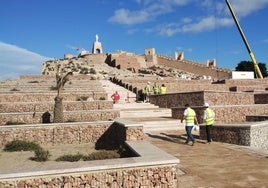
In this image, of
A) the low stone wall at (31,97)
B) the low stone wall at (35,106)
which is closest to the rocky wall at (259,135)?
the low stone wall at (35,106)

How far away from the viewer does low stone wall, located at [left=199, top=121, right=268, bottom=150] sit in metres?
12.3

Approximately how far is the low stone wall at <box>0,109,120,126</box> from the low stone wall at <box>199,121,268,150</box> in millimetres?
6091

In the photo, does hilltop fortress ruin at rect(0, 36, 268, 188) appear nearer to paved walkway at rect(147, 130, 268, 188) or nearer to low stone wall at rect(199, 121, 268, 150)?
low stone wall at rect(199, 121, 268, 150)

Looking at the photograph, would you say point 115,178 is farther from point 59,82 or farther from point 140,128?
point 59,82

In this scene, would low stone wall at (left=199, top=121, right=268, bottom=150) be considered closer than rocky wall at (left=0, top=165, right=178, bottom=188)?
No

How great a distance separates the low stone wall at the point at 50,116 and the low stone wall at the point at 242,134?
20.0 ft

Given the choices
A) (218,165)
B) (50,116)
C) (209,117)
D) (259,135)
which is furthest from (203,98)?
(218,165)

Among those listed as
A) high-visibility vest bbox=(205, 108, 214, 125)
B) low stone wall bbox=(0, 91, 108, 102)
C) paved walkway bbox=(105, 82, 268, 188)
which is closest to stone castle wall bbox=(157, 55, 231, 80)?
low stone wall bbox=(0, 91, 108, 102)

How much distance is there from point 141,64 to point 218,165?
73103mm

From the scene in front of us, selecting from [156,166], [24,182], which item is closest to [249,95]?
[156,166]

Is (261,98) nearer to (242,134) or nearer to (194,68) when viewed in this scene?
(242,134)

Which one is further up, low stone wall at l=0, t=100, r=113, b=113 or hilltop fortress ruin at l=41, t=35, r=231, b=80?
hilltop fortress ruin at l=41, t=35, r=231, b=80

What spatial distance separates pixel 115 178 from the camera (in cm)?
704

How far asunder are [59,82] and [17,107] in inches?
134
